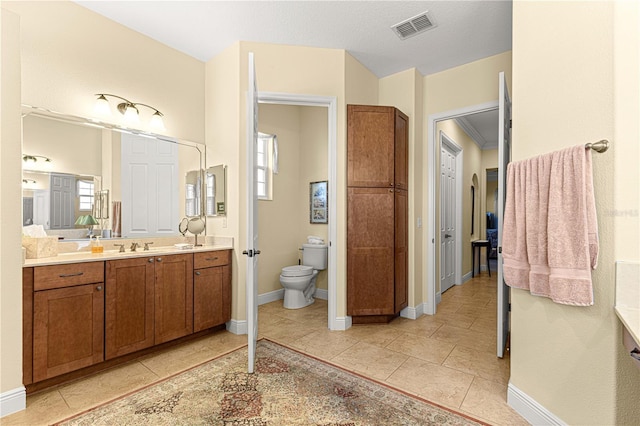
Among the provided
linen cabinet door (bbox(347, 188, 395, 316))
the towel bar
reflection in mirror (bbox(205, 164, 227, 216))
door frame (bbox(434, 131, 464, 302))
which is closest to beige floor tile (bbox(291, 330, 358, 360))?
linen cabinet door (bbox(347, 188, 395, 316))

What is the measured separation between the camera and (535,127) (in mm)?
1766

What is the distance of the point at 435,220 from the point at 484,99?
1495mm

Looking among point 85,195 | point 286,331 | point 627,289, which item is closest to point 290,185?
point 286,331

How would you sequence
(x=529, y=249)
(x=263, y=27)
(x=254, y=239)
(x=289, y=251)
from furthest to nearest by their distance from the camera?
(x=289, y=251)
(x=263, y=27)
(x=254, y=239)
(x=529, y=249)

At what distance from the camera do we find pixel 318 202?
4469 mm

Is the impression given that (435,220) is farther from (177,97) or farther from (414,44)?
(177,97)

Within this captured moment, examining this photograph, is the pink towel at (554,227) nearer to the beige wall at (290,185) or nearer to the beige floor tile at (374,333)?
the beige floor tile at (374,333)

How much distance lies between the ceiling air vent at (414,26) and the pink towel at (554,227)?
1.65 metres

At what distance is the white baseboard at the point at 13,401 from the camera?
1.76 meters

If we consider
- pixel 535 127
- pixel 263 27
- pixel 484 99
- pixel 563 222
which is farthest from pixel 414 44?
pixel 563 222

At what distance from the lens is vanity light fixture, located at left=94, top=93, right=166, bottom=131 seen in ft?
8.61

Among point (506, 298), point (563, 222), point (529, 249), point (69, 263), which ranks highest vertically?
point (563, 222)

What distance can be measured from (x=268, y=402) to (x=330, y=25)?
10.0 ft

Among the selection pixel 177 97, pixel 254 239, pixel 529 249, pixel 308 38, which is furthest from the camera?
pixel 177 97
